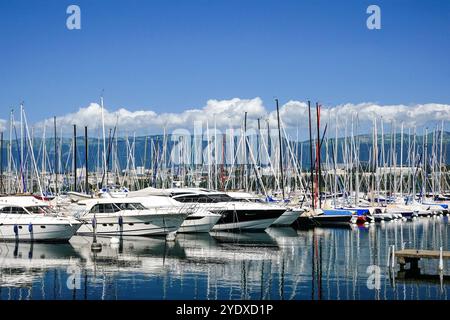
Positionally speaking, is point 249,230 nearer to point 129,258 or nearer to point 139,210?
point 139,210

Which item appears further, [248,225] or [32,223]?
[248,225]

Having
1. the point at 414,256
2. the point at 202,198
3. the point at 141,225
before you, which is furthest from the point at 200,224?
the point at 414,256

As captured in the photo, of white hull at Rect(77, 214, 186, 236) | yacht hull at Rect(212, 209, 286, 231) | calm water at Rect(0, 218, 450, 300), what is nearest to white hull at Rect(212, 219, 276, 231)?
yacht hull at Rect(212, 209, 286, 231)

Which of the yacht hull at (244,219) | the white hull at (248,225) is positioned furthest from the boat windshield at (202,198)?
the white hull at (248,225)

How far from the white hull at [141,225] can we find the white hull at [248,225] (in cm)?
710

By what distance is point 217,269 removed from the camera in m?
34.6

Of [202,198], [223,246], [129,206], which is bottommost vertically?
[223,246]

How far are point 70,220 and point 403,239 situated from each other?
25.5m

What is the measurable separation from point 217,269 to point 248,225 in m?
23.0

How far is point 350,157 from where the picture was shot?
88188 millimetres

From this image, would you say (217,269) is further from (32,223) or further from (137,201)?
(32,223)

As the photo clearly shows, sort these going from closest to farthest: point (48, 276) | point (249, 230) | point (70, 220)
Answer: point (48, 276), point (70, 220), point (249, 230)

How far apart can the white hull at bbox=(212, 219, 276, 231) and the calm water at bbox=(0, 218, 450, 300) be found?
3.69 m
